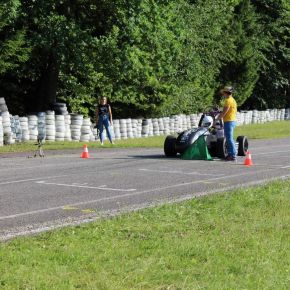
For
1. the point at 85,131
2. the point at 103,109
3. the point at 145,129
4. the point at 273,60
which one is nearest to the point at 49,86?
the point at 85,131

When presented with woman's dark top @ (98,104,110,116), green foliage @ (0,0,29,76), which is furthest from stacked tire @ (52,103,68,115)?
woman's dark top @ (98,104,110,116)

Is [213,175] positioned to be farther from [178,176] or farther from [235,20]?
[235,20]

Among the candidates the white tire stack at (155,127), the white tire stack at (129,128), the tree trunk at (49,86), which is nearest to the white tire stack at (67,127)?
the tree trunk at (49,86)

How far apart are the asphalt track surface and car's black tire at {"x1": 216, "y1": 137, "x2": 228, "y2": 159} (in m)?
0.46

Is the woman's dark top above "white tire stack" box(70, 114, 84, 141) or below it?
above

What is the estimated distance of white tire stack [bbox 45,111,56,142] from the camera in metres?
26.2

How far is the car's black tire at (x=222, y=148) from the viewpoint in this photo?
57.2 ft

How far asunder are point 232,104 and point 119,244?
35.5 ft

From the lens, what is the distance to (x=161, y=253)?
6.56 meters

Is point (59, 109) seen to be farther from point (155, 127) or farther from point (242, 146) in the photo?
point (242, 146)

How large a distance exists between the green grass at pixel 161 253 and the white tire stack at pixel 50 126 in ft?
57.6

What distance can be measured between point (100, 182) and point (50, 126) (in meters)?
14.1

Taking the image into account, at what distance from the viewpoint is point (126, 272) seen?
5.87 m

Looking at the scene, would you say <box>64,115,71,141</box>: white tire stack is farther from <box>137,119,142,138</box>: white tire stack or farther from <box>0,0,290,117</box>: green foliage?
<box>137,119,142,138</box>: white tire stack
